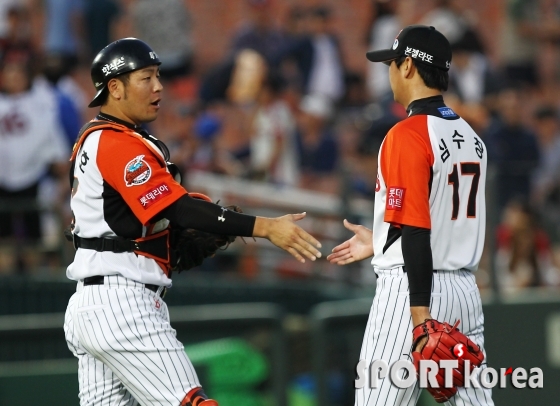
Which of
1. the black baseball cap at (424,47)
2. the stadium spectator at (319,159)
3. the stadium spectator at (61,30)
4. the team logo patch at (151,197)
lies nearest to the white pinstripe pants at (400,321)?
the black baseball cap at (424,47)

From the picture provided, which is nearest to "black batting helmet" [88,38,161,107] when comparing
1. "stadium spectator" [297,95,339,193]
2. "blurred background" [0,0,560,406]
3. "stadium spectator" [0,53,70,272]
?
"blurred background" [0,0,560,406]

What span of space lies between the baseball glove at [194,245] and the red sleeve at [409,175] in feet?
2.93

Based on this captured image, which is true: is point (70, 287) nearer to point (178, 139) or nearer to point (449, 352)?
point (178, 139)

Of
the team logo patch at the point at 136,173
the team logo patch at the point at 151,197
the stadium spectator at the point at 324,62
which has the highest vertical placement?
the stadium spectator at the point at 324,62

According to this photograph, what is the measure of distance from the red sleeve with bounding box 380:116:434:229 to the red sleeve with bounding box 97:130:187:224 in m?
0.96

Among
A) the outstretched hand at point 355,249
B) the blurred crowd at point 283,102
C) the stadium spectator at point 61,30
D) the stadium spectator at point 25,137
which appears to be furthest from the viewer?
the stadium spectator at point 61,30

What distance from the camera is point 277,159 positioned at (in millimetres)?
11625

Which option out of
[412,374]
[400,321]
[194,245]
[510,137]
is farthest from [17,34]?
[412,374]

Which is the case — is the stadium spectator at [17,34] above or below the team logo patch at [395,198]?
above

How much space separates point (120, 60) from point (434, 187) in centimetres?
158

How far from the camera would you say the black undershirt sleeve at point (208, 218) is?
467 cm

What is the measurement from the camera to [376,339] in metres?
4.71

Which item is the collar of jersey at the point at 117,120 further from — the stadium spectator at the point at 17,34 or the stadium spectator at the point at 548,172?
the stadium spectator at the point at 17,34

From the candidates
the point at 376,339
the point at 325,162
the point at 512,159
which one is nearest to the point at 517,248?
the point at 512,159
